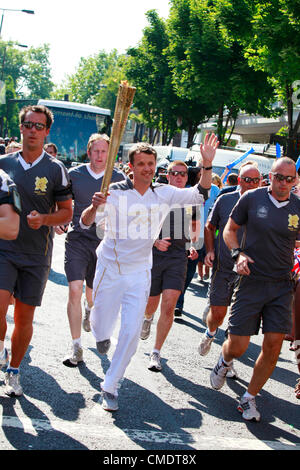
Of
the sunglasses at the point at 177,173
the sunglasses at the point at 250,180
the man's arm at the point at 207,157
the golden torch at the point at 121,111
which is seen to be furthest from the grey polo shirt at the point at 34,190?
the sunglasses at the point at 250,180

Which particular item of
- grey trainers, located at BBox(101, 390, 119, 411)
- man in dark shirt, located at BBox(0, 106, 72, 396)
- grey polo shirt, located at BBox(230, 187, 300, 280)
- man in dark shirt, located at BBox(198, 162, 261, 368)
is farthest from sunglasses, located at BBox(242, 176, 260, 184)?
grey trainers, located at BBox(101, 390, 119, 411)

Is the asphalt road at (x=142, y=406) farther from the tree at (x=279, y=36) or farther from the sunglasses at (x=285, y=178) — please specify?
Result: the tree at (x=279, y=36)

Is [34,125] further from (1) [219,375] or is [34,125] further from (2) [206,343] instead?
(2) [206,343]

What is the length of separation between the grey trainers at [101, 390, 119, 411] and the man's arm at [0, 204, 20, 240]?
187cm

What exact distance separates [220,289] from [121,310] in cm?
199

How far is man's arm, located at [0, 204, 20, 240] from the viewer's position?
3.81m

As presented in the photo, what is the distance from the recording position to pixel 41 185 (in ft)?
16.8

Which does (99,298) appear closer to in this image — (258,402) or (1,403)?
(1,403)

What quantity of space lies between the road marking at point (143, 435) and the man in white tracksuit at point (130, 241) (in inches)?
25.3

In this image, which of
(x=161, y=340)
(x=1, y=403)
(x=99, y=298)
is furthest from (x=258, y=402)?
(x=1, y=403)

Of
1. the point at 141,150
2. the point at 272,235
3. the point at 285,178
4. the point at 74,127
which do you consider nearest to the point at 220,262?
the point at 272,235

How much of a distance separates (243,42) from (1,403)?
21.6 metres

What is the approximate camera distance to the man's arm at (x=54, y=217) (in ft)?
15.6

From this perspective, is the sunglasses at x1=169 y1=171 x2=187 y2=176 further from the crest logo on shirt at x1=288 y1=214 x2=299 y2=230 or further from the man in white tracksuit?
the crest logo on shirt at x1=288 y1=214 x2=299 y2=230
